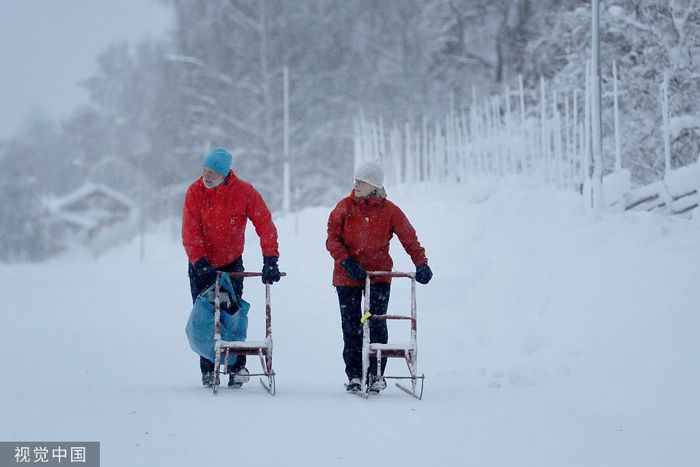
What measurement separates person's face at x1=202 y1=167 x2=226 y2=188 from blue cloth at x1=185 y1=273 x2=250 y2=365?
2.19 ft

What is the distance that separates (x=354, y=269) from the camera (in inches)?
297

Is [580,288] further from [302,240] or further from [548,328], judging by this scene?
[302,240]

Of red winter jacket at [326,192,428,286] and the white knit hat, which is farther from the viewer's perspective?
red winter jacket at [326,192,428,286]

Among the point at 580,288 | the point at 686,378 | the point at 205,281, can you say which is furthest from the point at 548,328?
the point at 205,281

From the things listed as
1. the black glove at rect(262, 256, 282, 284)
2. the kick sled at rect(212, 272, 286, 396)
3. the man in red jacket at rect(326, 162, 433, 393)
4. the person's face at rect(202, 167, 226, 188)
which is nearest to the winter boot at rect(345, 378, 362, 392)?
the man in red jacket at rect(326, 162, 433, 393)

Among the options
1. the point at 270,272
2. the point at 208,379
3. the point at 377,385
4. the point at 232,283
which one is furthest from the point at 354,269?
the point at 208,379

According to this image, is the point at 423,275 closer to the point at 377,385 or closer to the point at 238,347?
the point at 377,385

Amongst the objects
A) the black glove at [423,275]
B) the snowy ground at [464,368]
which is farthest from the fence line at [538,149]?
the black glove at [423,275]

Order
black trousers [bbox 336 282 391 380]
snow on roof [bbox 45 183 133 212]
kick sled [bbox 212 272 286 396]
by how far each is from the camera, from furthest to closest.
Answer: snow on roof [bbox 45 183 133 212] < black trousers [bbox 336 282 391 380] < kick sled [bbox 212 272 286 396]

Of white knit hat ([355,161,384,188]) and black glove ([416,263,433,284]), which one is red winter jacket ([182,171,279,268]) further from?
black glove ([416,263,433,284])

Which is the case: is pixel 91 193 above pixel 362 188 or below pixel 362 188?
above

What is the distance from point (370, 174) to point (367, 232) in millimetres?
458

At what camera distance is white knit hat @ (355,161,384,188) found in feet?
25.2

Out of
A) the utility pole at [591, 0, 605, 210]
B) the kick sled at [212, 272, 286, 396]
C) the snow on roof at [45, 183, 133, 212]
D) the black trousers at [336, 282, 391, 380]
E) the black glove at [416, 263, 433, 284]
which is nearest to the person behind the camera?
the kick sled at [212, 272, 286, 396]
